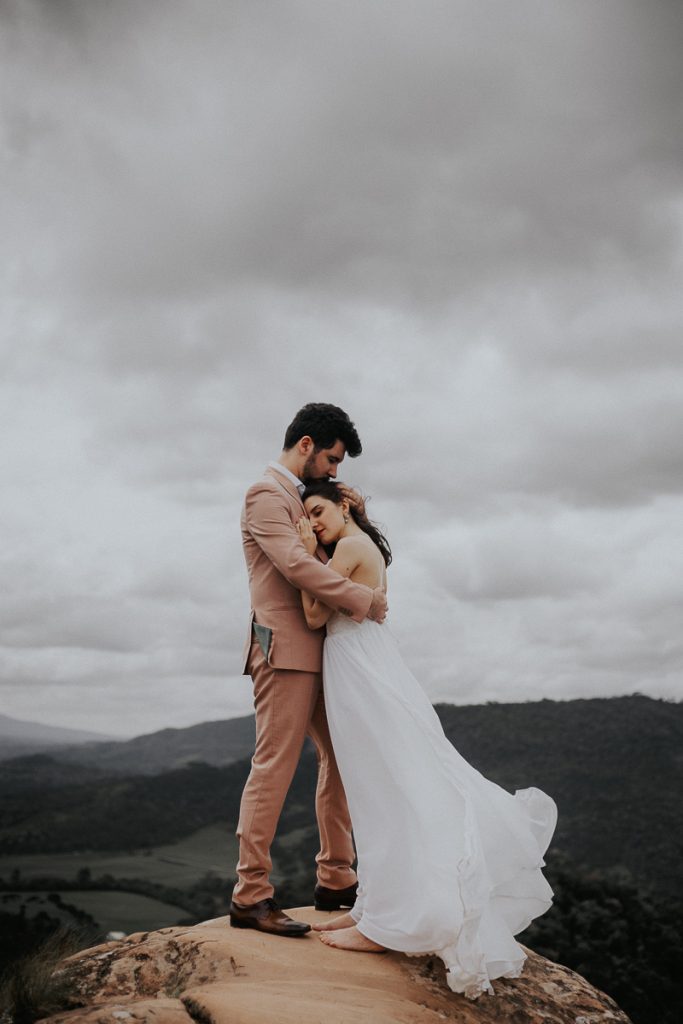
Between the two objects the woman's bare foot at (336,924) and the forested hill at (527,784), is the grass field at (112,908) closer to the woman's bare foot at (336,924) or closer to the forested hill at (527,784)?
the forested hill at (527,784)

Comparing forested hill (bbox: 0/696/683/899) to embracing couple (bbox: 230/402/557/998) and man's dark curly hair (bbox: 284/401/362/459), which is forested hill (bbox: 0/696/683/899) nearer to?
embracing couple (bbox: 230/402/557/998)

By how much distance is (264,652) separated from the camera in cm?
470

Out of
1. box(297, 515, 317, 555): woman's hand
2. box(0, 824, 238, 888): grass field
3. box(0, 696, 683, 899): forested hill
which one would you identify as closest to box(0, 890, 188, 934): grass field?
box(0, 824, 238, 888): grass field

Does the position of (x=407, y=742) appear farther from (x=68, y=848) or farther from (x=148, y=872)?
(x=68, y=848)

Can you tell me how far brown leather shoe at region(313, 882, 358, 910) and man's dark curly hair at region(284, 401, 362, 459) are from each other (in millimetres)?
2759

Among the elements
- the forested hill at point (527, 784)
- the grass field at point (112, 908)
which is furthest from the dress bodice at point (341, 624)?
the forested hill at point (527, 784)

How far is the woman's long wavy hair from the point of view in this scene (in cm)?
507

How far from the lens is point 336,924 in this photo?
460 centimetres

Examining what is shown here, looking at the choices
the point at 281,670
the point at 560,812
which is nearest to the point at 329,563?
the point at 281,670

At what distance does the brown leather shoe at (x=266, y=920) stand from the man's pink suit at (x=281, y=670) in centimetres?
5

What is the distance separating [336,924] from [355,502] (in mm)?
2439

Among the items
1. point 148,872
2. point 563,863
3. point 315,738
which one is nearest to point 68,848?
point 148,872

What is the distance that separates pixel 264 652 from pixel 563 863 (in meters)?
13.6

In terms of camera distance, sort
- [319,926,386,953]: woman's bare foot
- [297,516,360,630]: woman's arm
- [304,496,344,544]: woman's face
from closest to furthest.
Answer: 1. [319,926,386,953]: woman's bare foot
2. [297,516,360,630]: woman's arm
3. [304,496,344,544]: woman's face
